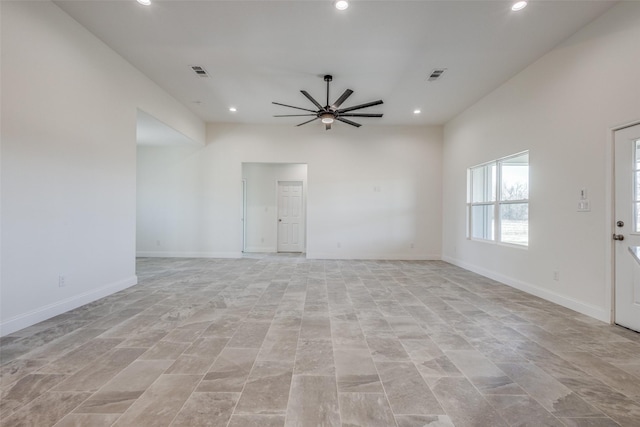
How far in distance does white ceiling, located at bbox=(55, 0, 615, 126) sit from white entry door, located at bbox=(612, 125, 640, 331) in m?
1.43

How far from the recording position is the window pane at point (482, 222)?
4.91 m

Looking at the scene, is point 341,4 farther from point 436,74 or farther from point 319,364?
point 319,364

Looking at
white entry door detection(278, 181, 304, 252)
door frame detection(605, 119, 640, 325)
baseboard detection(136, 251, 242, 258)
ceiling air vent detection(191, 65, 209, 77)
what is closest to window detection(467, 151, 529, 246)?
door frame detection(605, 119, 640, 325)

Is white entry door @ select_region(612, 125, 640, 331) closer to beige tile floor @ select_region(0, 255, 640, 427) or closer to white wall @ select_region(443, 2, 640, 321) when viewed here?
white wall @ select_region(443, 2, 640, 321)

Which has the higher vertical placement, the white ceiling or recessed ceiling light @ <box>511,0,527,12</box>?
the white ceiling

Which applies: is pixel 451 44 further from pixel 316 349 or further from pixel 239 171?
pixel 239 171

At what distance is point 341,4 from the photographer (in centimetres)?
269

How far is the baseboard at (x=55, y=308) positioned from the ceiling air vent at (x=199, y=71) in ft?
10.4

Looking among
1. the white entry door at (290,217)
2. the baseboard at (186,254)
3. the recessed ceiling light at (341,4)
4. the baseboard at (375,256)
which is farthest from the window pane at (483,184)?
the baseboard at (186,254)

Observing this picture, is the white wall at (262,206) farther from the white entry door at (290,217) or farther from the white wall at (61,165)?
the white wall at (61,165)

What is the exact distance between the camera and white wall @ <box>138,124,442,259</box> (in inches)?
261

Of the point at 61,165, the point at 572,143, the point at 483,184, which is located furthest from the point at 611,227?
the point at 61,165

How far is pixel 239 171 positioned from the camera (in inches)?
260

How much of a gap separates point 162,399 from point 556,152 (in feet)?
15.2
